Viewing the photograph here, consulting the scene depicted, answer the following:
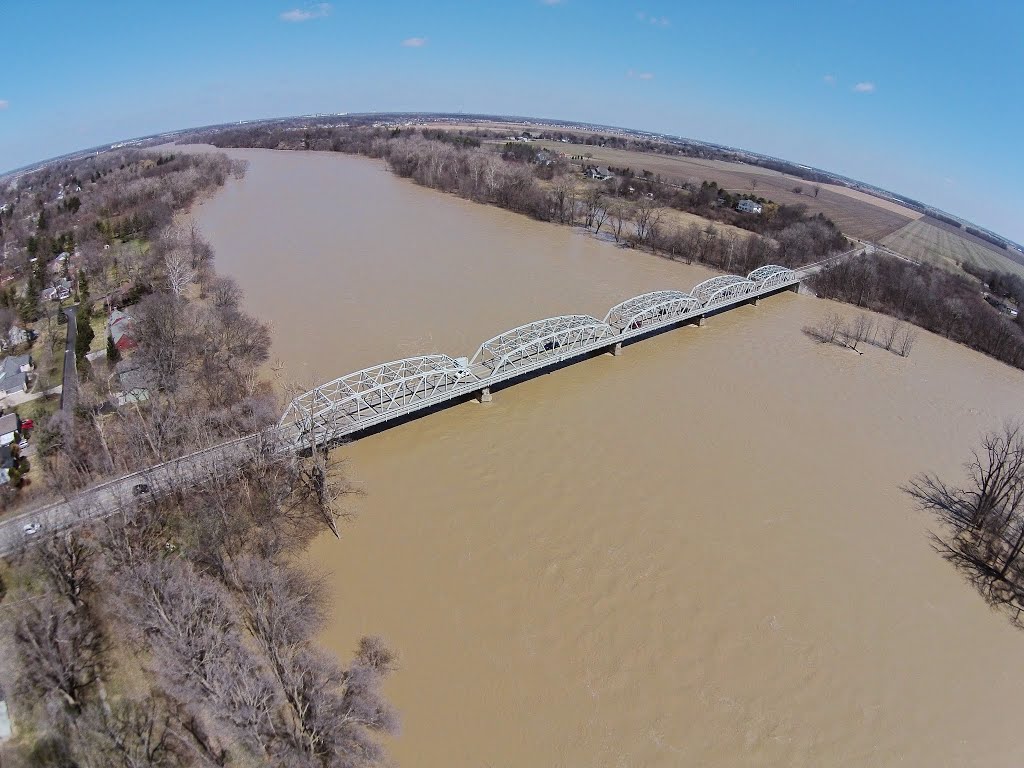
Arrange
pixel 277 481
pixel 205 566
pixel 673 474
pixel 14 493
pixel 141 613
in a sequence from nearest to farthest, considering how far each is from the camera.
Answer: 1. pixel 141 613
2. pixel 205 566
3. pixel 277 481
4. pixel 14 493
5. pixel 673 474

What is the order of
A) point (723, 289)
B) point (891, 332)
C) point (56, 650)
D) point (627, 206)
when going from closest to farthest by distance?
point (56, 650) < point (891, 332) < point (723, 289) < point (627, 206)

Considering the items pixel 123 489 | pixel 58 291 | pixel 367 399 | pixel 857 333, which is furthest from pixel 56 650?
pixel 857 333

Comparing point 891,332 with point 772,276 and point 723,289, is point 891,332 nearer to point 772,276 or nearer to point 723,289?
point 772,276

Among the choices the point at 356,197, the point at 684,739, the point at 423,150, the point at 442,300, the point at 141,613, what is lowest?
the point at 684,739

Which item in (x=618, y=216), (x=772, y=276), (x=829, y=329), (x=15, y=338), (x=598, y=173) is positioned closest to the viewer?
(x=15, y=338)

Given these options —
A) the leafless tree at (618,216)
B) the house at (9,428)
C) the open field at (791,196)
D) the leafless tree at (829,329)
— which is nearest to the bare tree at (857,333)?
the leafless tree at (829,329)

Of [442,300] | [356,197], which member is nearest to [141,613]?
[442,300]

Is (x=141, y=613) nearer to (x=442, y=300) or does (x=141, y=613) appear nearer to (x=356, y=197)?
(x=442, y=300)
